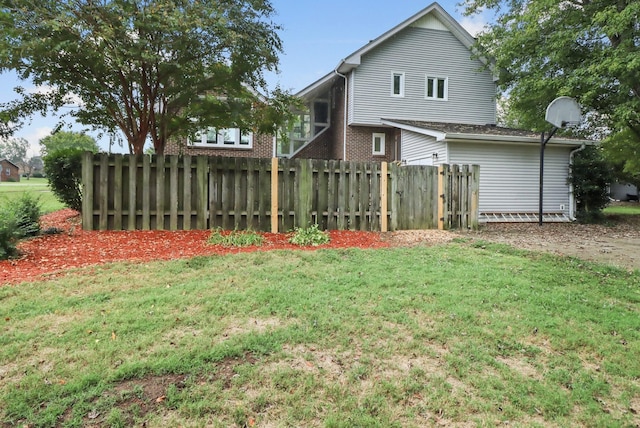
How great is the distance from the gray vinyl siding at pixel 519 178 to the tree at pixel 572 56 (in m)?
1.30

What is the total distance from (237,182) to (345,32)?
14.8 metres

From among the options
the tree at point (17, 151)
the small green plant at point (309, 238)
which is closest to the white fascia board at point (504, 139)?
the small green plant at point (309, 238)

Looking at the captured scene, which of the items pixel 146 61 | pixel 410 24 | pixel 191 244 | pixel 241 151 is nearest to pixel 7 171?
pixel 241 151

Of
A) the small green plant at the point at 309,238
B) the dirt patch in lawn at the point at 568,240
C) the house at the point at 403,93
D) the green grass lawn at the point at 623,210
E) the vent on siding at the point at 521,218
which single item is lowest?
the dirt patch in lawn at the point at 568,240

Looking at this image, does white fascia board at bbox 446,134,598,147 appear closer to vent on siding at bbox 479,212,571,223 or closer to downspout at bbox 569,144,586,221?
downspout at bbox 569,144,586,221

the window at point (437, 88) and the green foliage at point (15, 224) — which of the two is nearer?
the green foliage at point (15, 224)

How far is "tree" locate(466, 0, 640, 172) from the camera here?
11711 mm

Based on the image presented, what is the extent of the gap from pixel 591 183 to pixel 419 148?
5885 millimetres

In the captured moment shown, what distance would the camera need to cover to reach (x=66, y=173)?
381 inches

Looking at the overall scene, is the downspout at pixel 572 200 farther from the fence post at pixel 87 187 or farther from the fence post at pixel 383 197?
the fence post at pixel 87 187

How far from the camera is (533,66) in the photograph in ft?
48.6

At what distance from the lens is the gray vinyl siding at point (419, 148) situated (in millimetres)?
13603

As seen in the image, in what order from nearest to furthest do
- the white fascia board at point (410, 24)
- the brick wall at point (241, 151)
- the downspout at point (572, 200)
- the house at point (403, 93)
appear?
the downspout at point (572, 200), the white fascia board at point (410, 24), the house at point (403, 93), the brick wall at point (241, 151)

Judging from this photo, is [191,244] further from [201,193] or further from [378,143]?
[378,143]
